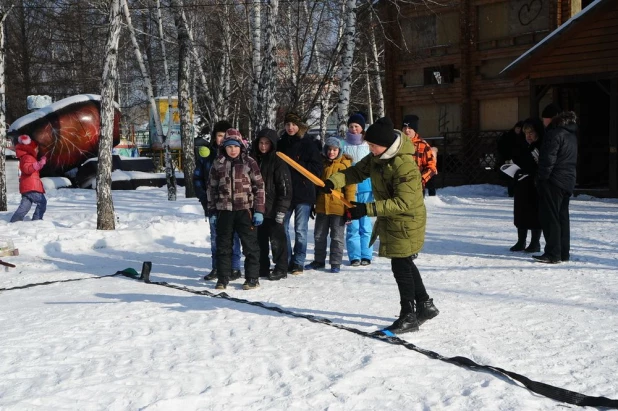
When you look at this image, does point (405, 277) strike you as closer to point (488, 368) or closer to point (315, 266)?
point (488, 368)

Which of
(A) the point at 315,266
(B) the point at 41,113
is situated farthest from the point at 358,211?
(B) the point at 41,113

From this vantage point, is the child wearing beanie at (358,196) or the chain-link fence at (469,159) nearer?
the child wearing beanie at (358,196)

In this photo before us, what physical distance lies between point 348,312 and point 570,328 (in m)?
1.78

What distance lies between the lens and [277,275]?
26.9ft

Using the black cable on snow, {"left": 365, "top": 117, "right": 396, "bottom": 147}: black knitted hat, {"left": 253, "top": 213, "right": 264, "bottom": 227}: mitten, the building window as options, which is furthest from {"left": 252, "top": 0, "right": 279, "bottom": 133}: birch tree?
the building window

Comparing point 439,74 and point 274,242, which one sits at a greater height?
point 439,74

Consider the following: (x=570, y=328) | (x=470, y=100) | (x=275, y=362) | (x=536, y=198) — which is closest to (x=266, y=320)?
(x=275, y=362)

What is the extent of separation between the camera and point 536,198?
9.34m

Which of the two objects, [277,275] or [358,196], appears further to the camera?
[358,196]

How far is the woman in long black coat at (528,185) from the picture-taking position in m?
9.18

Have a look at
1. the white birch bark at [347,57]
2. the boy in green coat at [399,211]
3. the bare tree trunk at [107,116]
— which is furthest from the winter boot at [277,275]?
the white birch bark at [347,57]

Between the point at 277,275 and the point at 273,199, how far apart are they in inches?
32.1

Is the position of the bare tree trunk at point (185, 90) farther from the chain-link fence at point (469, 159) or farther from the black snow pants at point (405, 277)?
the black snow pants at point (405, 277)

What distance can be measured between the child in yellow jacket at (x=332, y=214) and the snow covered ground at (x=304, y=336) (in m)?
0.32
